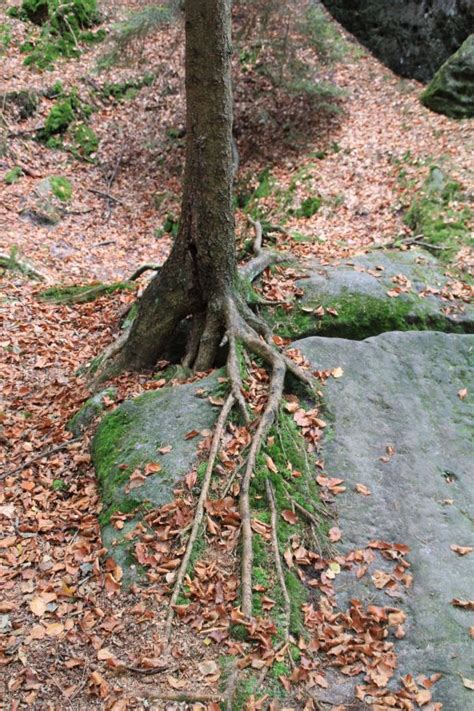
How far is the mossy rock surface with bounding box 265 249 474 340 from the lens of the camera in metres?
6.23

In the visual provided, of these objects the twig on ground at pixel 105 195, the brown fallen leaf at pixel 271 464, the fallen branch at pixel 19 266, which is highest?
the brown fallen leaf at pixel 271 464

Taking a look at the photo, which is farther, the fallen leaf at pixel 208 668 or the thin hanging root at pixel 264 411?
the thin hanging root at pixel 264 411

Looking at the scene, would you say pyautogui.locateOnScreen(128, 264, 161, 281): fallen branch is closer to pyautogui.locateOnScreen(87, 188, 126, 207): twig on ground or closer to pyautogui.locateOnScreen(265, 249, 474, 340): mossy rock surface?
pyautogui.locateOnScreen(265, 249, 474, 340): mossy rock surface

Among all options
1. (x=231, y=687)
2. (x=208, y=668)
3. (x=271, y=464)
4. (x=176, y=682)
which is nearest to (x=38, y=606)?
(x=176, y=682)

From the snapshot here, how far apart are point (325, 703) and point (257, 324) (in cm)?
335

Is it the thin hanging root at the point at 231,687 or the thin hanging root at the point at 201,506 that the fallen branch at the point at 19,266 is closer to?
the thin hanging root at the point at 201,506

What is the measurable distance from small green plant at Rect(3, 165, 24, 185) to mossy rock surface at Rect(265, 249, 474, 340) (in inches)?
313

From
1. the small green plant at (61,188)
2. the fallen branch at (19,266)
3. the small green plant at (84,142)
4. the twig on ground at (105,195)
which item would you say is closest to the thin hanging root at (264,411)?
the fallen branch at (19,266)

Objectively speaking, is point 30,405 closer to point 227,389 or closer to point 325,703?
point 227,389

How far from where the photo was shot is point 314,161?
1325 centimetres

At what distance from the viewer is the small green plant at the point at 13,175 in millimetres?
11773

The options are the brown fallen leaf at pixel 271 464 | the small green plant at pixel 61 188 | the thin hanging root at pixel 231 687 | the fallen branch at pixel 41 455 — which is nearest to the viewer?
the thin hanging root at pixel 231 687

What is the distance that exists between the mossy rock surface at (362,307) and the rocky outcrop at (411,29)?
11.3 m

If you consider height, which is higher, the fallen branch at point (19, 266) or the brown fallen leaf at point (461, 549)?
the brown fallen leaf at point (461, 549)
